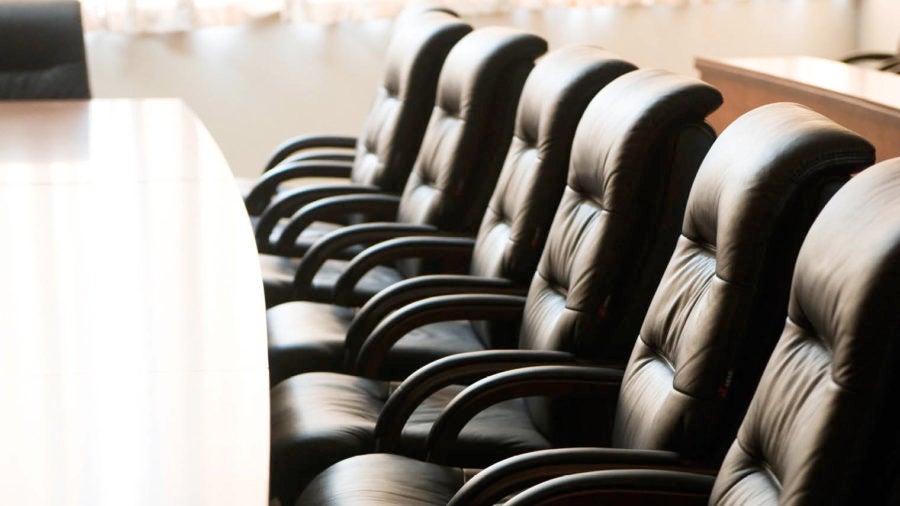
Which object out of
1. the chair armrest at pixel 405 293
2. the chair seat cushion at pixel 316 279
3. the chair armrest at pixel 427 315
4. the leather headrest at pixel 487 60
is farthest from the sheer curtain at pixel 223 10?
the chair armrest at pixel 427 315

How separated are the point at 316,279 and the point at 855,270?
2.09m

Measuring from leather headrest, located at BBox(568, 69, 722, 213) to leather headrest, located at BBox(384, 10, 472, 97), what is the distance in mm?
1296

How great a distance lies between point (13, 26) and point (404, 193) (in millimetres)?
1594

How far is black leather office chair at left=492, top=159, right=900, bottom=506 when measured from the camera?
1.39 m

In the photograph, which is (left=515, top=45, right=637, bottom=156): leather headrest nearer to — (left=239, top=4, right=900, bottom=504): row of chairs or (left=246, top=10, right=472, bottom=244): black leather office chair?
(left=239, top=4, right=900, bottom=504): row of chairs

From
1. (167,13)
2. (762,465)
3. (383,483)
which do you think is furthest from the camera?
(167,13)

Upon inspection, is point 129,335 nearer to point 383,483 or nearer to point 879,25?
point 383,483

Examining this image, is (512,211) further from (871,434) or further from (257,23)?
(257,23)

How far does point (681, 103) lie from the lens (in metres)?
2.20

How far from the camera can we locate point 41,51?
4285 mm

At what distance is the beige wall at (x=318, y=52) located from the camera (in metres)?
5.30

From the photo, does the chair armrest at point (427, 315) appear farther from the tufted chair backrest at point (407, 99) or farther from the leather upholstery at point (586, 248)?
the tufted chair backrest at point (407, 99)

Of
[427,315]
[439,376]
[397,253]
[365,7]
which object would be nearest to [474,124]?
[397,253]

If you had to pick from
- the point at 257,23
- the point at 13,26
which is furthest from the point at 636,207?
the point at 257,23
